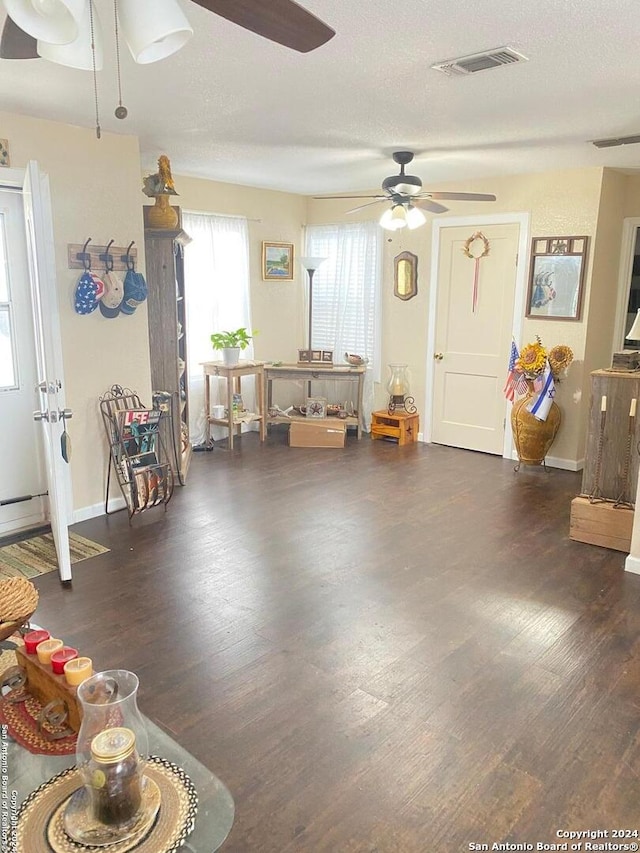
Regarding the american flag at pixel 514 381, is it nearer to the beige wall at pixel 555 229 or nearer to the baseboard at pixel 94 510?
the beige wall at pixel 555 229

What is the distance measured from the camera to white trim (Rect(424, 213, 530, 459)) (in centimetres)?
550

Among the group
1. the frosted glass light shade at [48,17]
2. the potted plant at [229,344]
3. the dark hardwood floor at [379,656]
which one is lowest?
the dark hardwood floor at [379,656]

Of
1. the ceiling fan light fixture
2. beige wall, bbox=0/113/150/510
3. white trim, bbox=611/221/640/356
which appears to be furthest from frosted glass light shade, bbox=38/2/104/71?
white trim, bbox=611/221/640/356

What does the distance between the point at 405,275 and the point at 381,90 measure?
10.9ft

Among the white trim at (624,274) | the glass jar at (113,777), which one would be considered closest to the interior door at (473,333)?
the white trim at (624,274)

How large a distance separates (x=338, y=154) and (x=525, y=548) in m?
3.01

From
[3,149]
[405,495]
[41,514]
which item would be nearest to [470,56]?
[3,149]

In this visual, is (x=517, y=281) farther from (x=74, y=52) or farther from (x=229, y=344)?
(x=74, y=52)

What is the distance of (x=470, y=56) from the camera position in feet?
8.56

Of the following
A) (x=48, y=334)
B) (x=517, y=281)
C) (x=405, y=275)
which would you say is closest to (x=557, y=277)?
(x=517, y=281)

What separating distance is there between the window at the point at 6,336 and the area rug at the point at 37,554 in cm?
95

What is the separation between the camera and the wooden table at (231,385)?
19.5ft

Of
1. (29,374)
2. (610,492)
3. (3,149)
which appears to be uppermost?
(3,149)

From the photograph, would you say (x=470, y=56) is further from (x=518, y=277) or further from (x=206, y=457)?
(x=206, y=457)
